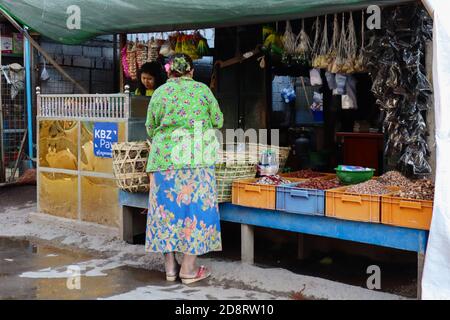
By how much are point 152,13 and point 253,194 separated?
89.4 inches

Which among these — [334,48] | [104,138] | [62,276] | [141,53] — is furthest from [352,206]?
[141,53]

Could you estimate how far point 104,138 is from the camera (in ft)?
23.9

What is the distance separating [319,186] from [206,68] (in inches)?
191

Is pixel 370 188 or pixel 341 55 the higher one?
pixel 341 55

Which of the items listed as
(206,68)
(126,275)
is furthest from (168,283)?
(206,68)

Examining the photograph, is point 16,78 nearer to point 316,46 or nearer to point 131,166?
point 131,166

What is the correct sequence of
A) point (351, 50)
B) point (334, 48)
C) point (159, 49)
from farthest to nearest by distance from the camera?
1. point (159, 49)
2. point (334, 48)
3. point (351, 50)

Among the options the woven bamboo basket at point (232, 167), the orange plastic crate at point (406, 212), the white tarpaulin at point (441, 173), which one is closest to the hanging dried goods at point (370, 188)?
the orange plastic crate at point (406, 212)

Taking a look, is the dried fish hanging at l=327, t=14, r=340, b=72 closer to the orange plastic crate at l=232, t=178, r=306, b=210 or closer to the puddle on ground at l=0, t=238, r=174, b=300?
the orange plastic crate at l=232, t=178, r=306, b=210

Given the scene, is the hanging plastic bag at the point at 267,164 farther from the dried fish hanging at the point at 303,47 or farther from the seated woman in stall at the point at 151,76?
the seated woman in stall at the point at 151,76

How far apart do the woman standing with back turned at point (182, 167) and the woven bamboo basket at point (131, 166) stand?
0.78 metres

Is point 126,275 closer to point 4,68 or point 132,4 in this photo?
point 132,4

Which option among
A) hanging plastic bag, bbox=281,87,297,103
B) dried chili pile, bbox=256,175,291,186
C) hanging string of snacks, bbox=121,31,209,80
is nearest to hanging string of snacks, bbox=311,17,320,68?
dried chili pile, bbox=256,175,291,186

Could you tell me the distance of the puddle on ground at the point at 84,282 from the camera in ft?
17.4
